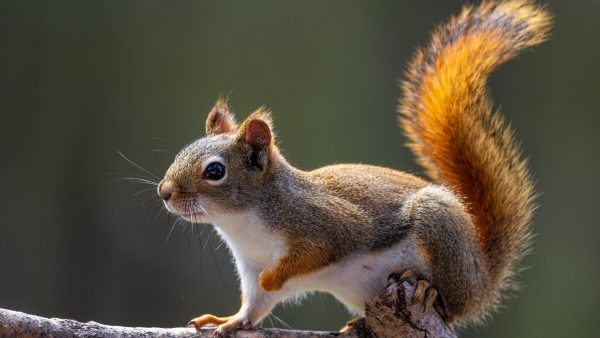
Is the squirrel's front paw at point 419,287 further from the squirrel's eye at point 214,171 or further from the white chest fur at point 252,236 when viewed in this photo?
the squirrel's eye at point 214,171

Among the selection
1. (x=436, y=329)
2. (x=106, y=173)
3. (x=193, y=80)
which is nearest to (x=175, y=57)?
(x=193, y=80)

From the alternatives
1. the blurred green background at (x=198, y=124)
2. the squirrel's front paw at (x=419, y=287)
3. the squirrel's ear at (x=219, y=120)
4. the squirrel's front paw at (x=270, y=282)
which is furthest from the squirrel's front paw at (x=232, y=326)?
the blurred green background at (x=198, y=124)

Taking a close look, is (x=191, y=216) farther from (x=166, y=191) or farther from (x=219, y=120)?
(x=219, y=120)

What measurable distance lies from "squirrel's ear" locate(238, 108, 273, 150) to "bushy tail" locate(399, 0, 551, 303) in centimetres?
52

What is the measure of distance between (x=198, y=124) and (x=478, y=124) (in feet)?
8.17

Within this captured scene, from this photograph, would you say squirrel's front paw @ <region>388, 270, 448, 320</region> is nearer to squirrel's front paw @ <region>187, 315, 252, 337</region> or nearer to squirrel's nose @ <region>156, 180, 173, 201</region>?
squirrel's front paw @ <region>187, 315, 252, 337</region>

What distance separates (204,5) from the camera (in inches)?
201

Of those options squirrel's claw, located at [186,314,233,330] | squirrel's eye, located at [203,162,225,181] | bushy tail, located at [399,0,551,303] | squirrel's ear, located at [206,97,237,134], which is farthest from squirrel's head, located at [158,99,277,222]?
bushy tail, located at [399,0,551,303]

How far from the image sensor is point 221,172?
2338 millimetres

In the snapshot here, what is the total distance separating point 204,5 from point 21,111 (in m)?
1.18

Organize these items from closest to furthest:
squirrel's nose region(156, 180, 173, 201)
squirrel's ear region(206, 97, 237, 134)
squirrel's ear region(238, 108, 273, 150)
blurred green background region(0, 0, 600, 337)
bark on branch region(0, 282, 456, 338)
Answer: bark on branch region(0, 282, 456, 338) < squirrel's nose region(156, 180, 173, 201) < squirrel's ear region(238, 108, 273, 150) < squirrel's ear region(206, 97, 237, 134) < blurred green background region(0, 0, 600, 337)

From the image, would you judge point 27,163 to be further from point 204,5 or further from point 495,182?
point 495,182

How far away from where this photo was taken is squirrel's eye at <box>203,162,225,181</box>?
7.58 ft

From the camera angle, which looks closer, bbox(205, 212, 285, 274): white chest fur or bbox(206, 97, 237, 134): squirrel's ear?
bbox(205, 212, 285, 274): white chest fur
